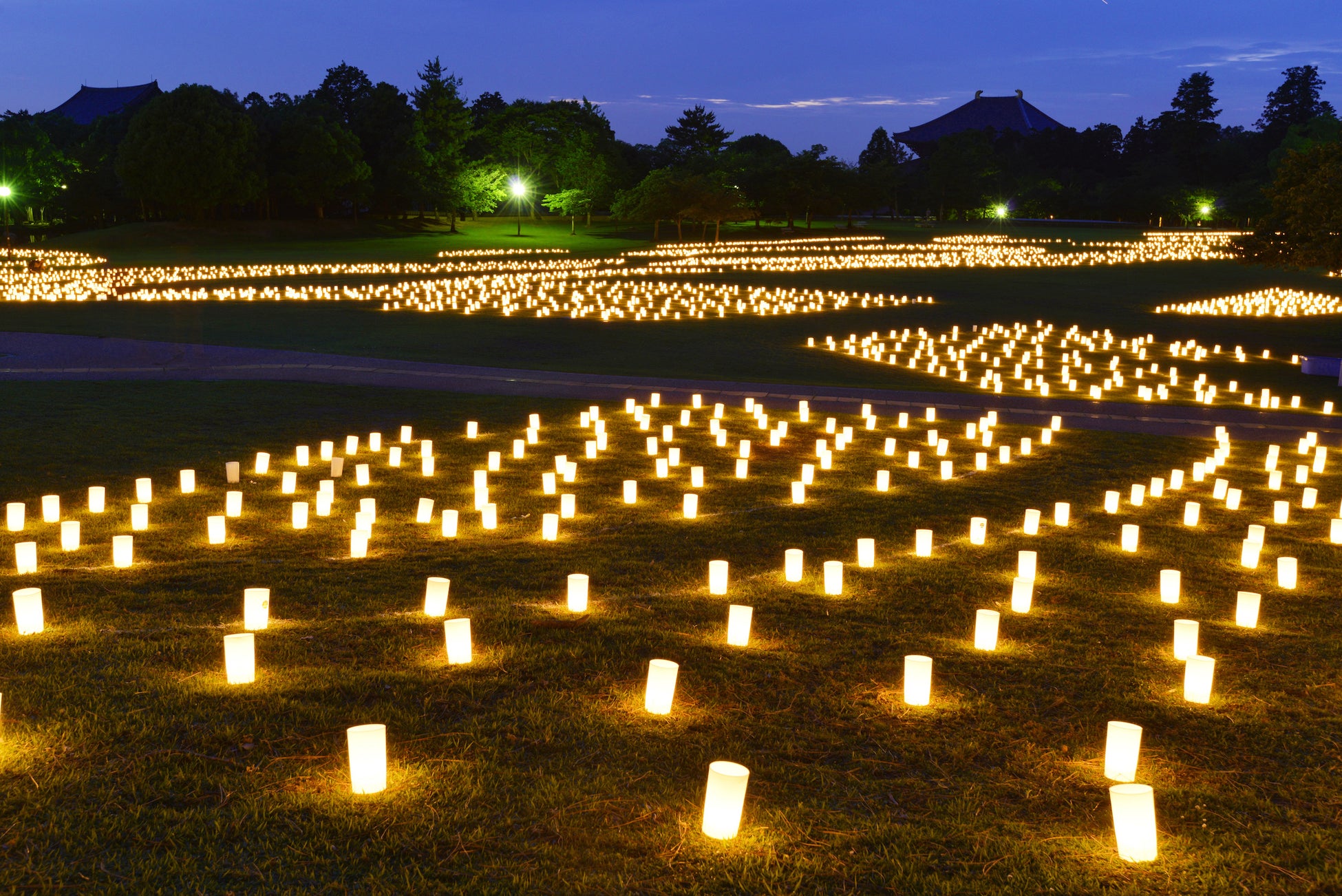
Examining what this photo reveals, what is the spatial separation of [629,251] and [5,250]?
29887 millimetres

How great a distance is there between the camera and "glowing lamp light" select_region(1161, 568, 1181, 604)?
6.52m

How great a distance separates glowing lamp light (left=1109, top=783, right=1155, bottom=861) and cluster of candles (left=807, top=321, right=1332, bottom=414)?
12112 mm

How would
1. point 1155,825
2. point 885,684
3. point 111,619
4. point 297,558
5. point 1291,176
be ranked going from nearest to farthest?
point 1155,825 → point 885,684 → point 111,619 → point 297,558 → point 1291,176

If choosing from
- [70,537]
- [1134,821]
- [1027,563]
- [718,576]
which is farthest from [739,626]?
[70,537]

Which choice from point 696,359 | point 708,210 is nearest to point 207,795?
point 696,359

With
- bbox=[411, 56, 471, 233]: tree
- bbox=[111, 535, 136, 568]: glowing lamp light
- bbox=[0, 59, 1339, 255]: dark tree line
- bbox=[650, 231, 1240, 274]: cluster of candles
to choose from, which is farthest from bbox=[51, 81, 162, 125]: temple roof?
bbox=[111, 535, 136, 568]: glowing lamp light

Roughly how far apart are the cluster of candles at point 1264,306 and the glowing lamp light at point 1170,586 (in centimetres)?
2572

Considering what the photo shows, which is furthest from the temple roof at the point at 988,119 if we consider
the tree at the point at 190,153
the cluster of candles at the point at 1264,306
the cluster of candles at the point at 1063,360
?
the cluster of candles at the point at 1063,360

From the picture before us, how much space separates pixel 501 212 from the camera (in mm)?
92062

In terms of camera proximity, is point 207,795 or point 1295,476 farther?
point 1295,476

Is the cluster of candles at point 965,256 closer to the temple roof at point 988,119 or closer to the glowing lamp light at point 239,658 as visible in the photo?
the glowing lamp light at point 239,658

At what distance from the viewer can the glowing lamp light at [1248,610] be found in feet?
19.9

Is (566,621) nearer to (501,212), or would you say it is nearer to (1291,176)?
(1291,176)

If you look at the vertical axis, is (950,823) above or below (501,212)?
below
